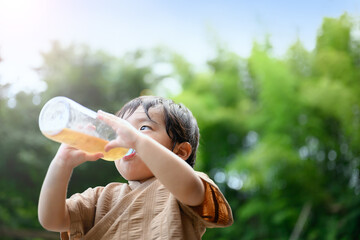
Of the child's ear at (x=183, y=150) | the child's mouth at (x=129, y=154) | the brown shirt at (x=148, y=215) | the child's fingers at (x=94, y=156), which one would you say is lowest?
the brown shirt at (x=148, y=215)

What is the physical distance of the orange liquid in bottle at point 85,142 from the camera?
0.54 meters

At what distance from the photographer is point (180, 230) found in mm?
567

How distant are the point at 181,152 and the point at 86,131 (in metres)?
0.19

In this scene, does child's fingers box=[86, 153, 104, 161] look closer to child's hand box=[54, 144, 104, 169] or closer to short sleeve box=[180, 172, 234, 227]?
child's hand box=[54, 144, 104, 169]

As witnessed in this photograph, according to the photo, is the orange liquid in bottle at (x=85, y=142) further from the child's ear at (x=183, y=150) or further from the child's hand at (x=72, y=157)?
the child's ear at (x=183, y=150)

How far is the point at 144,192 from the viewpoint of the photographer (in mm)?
625

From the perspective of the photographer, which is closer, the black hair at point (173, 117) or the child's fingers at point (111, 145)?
the child's fingers at point (111, 145)

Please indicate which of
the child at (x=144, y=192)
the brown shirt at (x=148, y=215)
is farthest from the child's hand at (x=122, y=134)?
the brown shirt at (x=148, y=215)

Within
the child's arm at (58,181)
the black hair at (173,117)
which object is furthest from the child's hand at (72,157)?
the black hair at (173,117)

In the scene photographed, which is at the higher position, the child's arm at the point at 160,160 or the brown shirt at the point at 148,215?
the child's arm at the point at 160,160

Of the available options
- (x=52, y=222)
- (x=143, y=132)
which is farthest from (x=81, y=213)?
(x=143, y=132)

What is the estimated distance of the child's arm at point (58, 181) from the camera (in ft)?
1.93

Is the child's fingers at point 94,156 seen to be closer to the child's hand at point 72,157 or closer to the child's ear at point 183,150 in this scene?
the child's hand at point 72,157

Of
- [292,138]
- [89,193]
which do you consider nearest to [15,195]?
[292,138]
